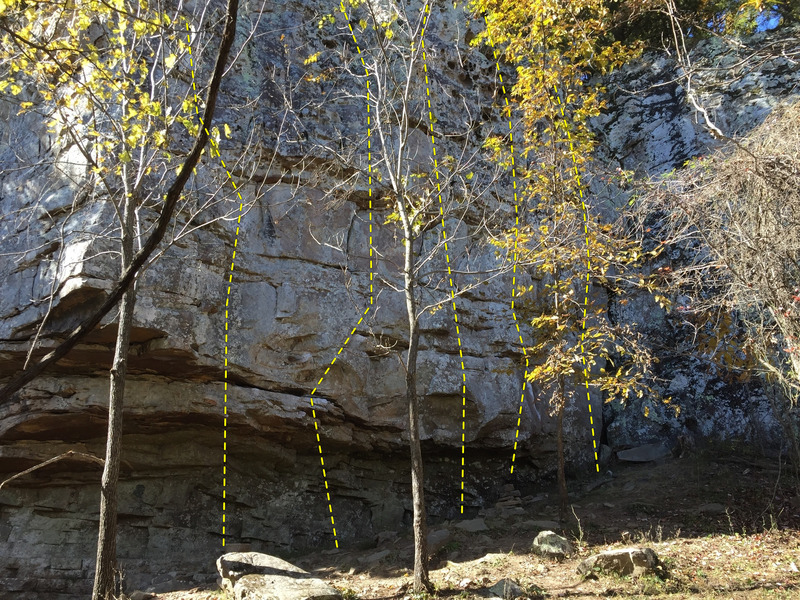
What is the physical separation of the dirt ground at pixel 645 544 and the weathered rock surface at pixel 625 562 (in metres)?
0.09

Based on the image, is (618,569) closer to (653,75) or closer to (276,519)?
(276,519)

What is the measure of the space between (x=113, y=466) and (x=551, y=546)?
4.93 metres

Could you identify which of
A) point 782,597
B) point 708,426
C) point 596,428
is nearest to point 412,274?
point 782,597

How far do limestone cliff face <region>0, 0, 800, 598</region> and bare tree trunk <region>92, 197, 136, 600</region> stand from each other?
135 centimetres

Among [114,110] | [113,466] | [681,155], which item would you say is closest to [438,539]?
[113,466]

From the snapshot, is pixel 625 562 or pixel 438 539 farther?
pixel 438 539

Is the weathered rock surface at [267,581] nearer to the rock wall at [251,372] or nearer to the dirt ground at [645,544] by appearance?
the dirt ground at [645,544]

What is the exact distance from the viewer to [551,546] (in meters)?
Result: 7.47

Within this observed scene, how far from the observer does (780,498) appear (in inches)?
354

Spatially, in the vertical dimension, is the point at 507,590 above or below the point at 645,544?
below

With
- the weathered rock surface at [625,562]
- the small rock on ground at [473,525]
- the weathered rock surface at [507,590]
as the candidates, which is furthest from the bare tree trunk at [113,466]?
the weathered rock surface at [625,562]

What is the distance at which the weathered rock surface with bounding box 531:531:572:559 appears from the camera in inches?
292

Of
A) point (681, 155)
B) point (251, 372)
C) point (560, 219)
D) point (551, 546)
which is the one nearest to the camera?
point (551, 546)

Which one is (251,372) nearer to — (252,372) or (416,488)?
(252,372)
